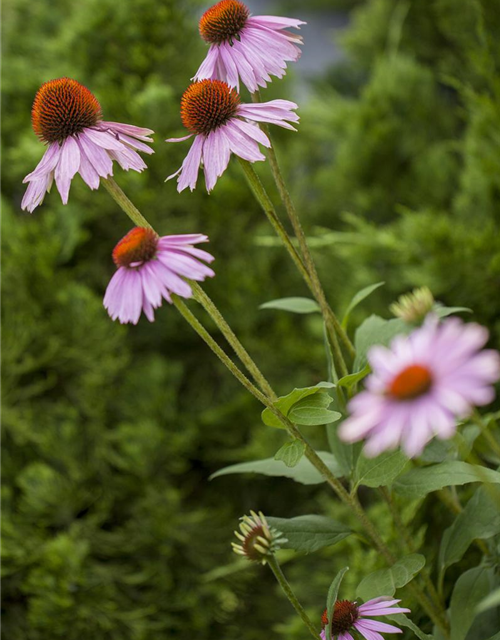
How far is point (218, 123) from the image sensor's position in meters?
0.38

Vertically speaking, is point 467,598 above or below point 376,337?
below

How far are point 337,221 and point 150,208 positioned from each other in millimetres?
337

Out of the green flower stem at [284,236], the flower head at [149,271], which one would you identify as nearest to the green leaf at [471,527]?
the green flower stem at [284,236]

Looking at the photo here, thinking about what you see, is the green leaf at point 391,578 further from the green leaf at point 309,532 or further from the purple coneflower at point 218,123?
the purple coneflower at point 218,123

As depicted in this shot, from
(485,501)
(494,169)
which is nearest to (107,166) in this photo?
(485,501)

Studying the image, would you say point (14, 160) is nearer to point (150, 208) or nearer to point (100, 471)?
point (150, 208)

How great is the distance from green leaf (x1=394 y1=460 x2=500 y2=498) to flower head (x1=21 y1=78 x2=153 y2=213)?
0.24 m

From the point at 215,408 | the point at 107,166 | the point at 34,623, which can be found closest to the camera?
the point at 107,166

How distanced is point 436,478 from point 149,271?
8.2 inches

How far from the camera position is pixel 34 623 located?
74 cm

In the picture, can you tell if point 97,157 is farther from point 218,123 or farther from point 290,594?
point 290,594

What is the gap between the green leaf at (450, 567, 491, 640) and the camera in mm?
390

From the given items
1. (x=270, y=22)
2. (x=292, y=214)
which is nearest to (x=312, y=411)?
(x=292, y=214)

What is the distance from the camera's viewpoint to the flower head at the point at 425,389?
196 mm
